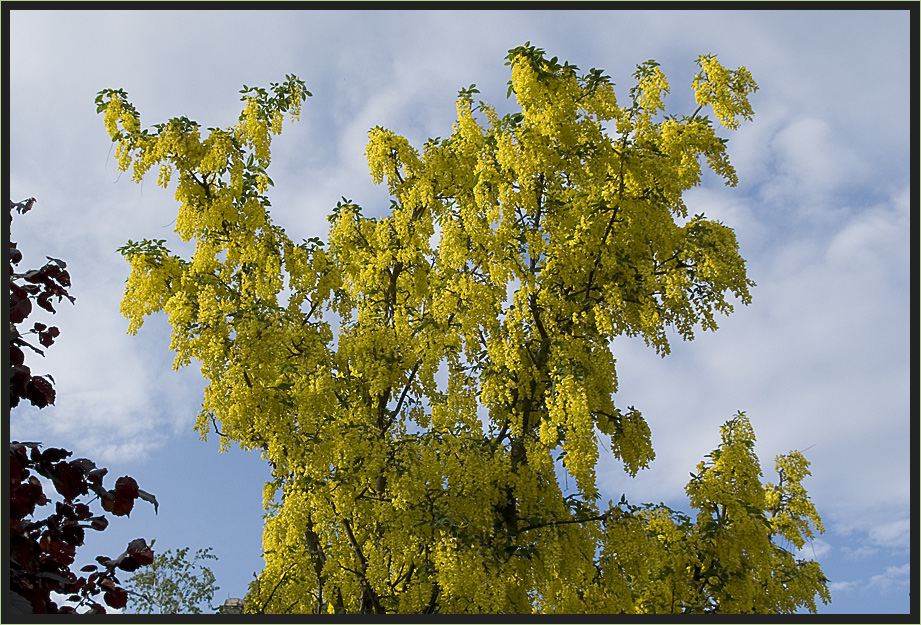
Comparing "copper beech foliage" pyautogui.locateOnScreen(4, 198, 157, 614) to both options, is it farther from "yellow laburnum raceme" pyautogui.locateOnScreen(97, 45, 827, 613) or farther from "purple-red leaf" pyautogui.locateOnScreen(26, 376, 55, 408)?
"yellow laburnum raceme" pyautogui.locateOnScreen(97, 45, 827, 613)

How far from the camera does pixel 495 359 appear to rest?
8.53 meters

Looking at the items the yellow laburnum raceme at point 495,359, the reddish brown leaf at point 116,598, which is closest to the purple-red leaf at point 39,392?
the reddish brown leaf at point 116,598

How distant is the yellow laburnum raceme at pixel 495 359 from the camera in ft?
26.2

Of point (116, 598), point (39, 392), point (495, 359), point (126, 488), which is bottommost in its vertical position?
point (116, 598)

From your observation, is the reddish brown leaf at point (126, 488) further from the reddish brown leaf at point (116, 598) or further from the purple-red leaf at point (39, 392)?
the purple-red leaf at point (39, 392)

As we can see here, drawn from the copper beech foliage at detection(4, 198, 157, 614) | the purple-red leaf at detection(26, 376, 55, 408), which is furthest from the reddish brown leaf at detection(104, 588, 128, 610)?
the purple-red leaf at detection(26, 376, 55, 408)

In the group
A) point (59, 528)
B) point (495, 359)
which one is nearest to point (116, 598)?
point (59, 528)

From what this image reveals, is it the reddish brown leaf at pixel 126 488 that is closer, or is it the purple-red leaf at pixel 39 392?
the reddish brown leaf at pixel 126 488

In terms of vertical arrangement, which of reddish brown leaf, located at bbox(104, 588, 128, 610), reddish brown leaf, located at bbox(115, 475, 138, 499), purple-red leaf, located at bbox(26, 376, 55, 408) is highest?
purple-red leaf, located at bbox(26, 376, 55, 408)

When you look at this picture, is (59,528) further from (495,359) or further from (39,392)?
(495,359)

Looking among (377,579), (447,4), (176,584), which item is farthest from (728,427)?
(176,584)

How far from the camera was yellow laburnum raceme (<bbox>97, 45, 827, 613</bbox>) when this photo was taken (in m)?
7.98

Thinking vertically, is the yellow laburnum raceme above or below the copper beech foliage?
above

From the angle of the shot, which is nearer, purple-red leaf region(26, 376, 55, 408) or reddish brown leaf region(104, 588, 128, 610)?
reddish brown leaf region(104, 588, 128, 610)
